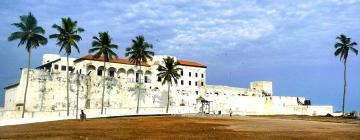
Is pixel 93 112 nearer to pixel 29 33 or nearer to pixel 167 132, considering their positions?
pixel 29 33

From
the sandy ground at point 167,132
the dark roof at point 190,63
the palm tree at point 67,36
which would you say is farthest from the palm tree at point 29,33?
the dark roof at point 190,63

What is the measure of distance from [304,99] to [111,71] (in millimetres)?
51354

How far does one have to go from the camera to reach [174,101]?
74250 millimetres

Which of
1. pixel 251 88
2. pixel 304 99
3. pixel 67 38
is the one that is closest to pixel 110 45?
pixel 67 38

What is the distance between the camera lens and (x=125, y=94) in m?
63.8

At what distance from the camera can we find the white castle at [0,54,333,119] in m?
52.7

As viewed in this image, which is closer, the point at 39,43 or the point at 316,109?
the point at 39,43

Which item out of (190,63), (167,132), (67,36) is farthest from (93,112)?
(190,63)

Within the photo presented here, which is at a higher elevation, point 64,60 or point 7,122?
point 64,60

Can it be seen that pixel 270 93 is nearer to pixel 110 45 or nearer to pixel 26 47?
pixel 110 45

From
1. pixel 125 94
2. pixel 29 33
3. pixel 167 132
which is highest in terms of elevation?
pixel 29 33

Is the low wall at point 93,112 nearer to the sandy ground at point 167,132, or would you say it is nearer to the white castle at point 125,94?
the white castle at point 125,94

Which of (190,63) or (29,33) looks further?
(190,63)

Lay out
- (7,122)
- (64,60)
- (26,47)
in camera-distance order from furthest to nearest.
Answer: (64,60) < (26,47) < (7,122)
